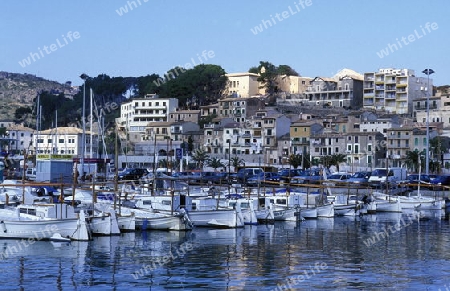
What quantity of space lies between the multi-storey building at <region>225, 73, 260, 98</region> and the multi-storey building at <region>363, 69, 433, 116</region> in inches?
966

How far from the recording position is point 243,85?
159 meters

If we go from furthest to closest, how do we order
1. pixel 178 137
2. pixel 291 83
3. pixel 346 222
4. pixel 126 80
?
pixel 126 80 < pixel 291 83 < pixel 178 137 < pixel 346 222

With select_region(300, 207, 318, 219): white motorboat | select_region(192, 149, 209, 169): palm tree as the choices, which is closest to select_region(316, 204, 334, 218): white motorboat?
select_region(300, 207, 318, 219): white motorboat

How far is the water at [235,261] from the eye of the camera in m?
25.6

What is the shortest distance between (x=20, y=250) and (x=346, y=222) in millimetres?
24014

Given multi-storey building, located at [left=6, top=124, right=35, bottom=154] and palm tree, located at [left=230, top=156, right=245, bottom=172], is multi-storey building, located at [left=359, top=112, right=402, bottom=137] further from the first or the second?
multi-storey building, located at [left=6, top=124, right=35, bottom=154]

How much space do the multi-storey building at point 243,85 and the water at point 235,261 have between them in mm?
115392

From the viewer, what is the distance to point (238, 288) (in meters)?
24.7

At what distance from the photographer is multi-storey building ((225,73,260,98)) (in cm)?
15850

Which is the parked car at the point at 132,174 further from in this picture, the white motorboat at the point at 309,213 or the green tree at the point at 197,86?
the green tree at the point at 197,86

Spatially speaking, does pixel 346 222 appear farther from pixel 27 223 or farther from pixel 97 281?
pixel 97 281

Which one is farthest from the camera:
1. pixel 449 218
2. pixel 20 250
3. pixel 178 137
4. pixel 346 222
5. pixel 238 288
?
pixel 178 137

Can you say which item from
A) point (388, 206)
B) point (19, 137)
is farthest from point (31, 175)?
point (19, 137)

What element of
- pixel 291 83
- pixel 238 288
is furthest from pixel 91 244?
pixel 291 83
